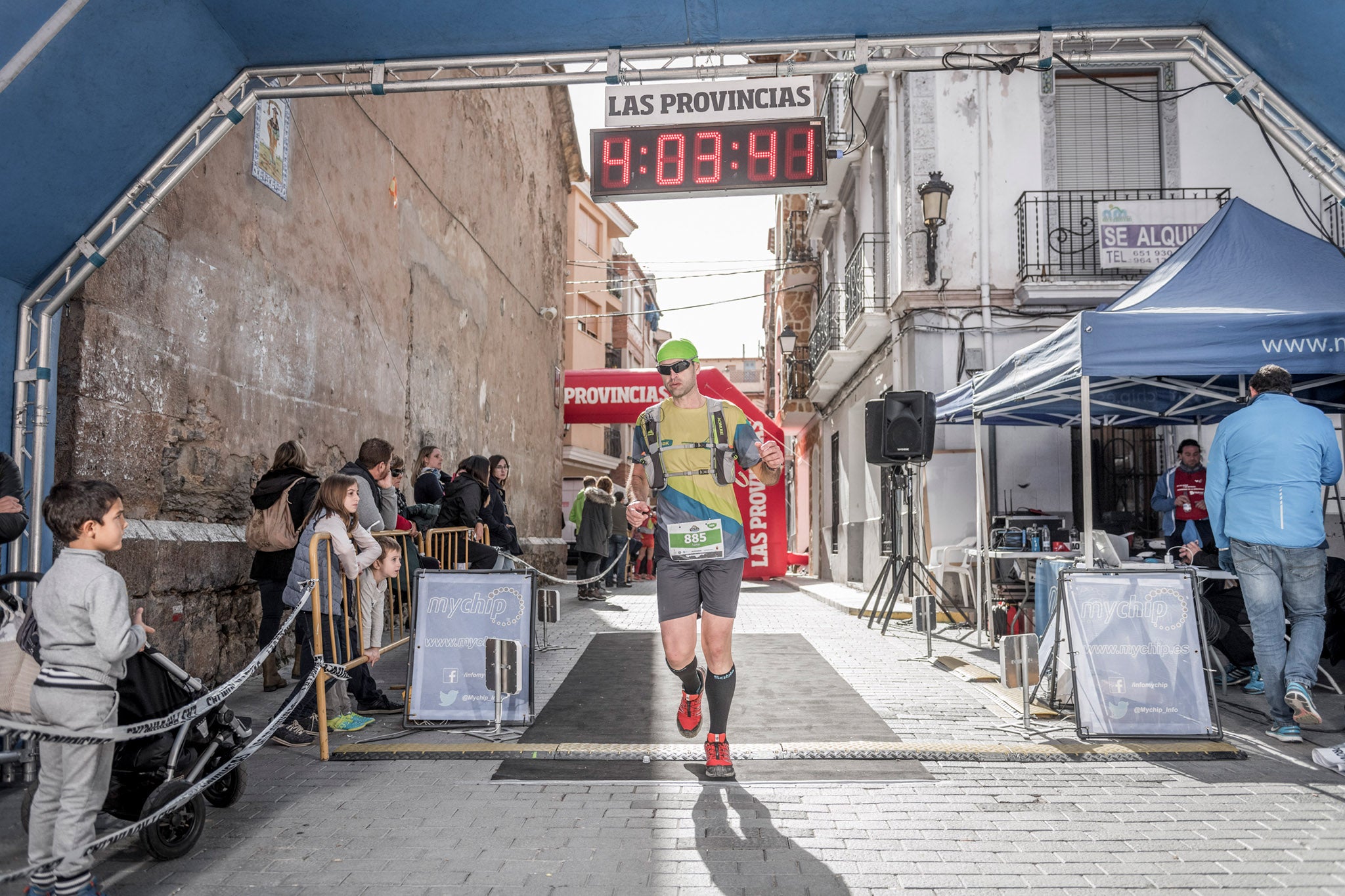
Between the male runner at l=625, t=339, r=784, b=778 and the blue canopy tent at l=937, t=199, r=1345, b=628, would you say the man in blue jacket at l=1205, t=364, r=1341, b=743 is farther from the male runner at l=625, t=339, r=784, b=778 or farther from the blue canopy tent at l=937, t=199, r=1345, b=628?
the male runner at l=625, t=339, r=784, b=778

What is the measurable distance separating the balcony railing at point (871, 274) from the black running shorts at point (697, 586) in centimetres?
1054

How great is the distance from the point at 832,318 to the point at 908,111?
6034 mm

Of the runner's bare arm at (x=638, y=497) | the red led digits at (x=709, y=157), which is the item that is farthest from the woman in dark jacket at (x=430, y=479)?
the runner's bare arm at (x=638, y=497)

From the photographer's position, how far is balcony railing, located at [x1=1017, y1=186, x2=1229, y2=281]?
42.2 feet

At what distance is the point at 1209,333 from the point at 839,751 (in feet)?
12.5

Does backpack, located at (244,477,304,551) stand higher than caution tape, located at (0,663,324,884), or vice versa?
backpack, located at (244,477,304,551)

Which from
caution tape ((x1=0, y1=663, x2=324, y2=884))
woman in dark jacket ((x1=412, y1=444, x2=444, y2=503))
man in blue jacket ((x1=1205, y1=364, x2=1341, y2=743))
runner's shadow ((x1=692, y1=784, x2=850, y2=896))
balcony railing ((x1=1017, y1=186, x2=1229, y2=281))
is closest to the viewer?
caution tape ((x1=0, y1=663, x2=324, y2=884))

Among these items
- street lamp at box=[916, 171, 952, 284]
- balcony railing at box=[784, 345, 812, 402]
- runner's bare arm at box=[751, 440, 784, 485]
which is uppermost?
street lamp at box=[916, 171, 952, 284]

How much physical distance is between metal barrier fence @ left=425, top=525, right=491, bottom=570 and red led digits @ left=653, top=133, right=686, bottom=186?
3491 millimetres

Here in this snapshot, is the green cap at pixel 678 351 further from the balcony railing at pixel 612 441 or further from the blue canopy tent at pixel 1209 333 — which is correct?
the balcony railing at pixel 612 441

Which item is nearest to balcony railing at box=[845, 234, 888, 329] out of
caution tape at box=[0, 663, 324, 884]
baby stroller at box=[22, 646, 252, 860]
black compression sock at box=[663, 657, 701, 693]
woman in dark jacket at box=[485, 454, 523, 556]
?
woman in dark jacket at box=[485, 454, 523, 556]

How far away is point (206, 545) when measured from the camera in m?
6.80

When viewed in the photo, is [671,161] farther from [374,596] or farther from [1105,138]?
[1105,138]

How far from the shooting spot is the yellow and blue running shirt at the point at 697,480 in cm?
489
